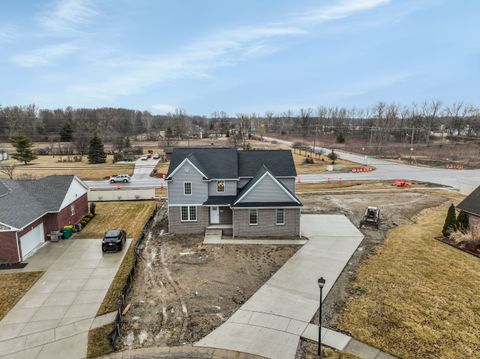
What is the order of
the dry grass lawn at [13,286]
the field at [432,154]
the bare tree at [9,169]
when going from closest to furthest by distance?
the dry grass lawn at [13,286]
the bare tree at [9,169]
the field at [432,154]

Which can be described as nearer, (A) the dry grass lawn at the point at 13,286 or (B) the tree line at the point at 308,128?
(A) the dry grass lawn at the point at 13,286

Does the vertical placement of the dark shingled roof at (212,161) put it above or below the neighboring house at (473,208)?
above

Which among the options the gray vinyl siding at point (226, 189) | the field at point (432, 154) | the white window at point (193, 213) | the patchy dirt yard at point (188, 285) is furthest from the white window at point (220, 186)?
the field at point (432, 154)

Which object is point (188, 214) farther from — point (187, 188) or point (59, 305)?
point (59, 305)

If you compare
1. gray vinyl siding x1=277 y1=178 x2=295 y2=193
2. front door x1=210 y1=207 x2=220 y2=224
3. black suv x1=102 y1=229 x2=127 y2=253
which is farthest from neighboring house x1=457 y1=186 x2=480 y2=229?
black suv x1=102 y1=229 x2=127 y2=253

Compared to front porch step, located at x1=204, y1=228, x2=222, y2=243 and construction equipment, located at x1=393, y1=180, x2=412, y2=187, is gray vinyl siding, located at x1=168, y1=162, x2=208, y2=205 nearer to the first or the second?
front porch step, located at x1=204, y1=228, x2=222, y2=243

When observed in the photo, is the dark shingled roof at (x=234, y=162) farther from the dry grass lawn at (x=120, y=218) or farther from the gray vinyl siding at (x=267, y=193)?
the dry grass lawn at (x=120, y=218)

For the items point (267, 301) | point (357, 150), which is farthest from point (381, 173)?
point (267, 301)
